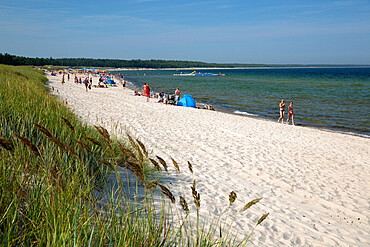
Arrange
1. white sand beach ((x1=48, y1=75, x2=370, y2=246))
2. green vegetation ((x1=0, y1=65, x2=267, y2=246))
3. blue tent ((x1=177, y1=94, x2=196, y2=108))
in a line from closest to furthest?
green vegetation ((x1=0, y1=65, x2=267, y2=246)), white sand beach ((x1=48, y1=75, x2=370, y2=246)), blue tent ((x1=177, y1=94, x2=196, y2=108))

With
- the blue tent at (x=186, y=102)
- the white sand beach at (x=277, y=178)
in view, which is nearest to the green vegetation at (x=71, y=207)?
the white sand beach at (x=277, y=178)

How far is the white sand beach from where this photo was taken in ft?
13.9

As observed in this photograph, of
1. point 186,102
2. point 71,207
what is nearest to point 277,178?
point 71,207

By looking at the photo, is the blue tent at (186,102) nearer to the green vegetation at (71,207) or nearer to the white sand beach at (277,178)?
the white sand beach at (277,178)

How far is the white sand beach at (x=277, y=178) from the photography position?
4246 millimetres

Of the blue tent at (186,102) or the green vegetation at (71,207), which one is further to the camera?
the blue tent at (186,102)

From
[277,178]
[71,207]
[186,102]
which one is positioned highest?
[71,207]

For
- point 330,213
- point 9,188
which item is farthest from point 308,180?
point 9,188

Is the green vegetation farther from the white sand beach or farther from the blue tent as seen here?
the blue tent

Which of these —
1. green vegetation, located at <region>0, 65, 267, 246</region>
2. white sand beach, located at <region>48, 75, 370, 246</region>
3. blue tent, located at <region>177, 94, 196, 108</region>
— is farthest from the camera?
blue tent, located at <region>177, 94, 196, 108</region>

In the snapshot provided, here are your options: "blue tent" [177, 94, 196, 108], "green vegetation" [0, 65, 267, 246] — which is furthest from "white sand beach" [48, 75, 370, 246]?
"blue tent" [177, 94, 196, 108]

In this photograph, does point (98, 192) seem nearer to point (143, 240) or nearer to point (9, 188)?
point (9, 188)

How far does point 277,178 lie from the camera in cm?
650

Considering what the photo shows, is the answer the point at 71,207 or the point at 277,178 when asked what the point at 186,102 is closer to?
the point at 277,178
